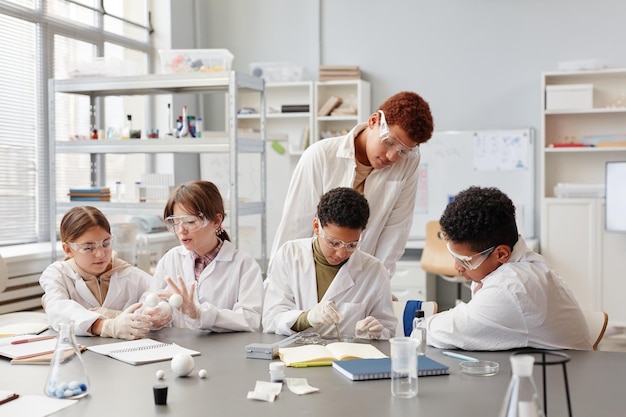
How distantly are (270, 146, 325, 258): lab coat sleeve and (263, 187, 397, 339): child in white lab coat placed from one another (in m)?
0.22

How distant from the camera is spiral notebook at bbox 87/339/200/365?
2.14 m

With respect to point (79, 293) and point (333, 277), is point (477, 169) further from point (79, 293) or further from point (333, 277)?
point (79, 293)

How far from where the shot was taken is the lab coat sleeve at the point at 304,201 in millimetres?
2875

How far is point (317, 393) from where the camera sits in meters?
1.79

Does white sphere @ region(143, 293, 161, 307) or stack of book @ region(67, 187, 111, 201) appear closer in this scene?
white sphere @ region(143, 293, 161, 307)

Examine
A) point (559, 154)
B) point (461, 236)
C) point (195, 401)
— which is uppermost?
point (559, 154)

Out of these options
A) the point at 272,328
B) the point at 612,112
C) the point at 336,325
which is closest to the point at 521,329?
the point at 336,325

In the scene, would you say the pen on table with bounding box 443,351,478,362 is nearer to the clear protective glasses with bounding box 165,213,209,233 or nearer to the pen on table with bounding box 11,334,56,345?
the clear protective glasses with bounding box 165,213,209,233

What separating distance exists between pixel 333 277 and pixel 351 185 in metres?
0.46

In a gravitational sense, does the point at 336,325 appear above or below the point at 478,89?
below

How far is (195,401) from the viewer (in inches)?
68.8

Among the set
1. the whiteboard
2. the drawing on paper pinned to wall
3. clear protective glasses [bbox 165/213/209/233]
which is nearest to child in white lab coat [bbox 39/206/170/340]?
clear protective glasses [bbox 165/213/209/233]

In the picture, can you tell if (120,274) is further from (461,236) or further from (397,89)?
(397,89)

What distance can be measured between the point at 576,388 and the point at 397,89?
181 inches
